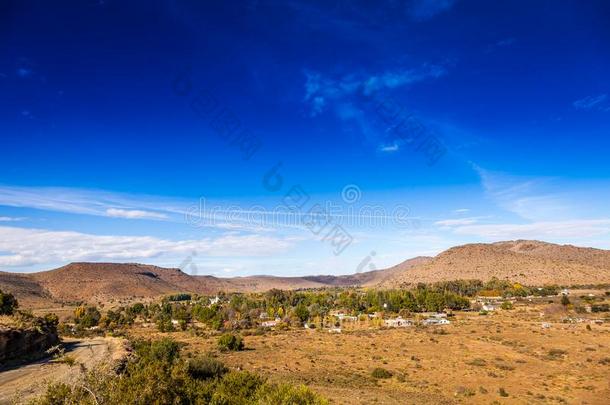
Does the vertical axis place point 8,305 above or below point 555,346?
above

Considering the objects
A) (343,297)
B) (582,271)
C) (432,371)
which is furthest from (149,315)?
(582,271)

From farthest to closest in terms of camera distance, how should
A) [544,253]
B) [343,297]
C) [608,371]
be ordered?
[544,253] → [343,297] → [608,371]

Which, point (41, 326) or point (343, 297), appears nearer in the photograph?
point (41, 326)

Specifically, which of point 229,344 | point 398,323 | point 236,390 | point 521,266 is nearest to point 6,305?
point 229,344

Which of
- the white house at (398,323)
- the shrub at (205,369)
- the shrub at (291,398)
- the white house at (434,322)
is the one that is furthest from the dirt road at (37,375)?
the white house at (434,322)

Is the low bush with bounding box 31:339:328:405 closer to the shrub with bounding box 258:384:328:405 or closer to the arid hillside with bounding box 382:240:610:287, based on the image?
the shrub with bounding box 258:384:328:405

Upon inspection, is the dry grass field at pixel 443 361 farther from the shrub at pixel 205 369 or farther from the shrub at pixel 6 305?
the shrub at pixel 6 305

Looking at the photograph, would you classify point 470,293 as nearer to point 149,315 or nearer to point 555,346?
point 555,346

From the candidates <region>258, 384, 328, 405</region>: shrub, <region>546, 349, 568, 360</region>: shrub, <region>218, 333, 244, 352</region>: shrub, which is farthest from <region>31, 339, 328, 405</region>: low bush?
<region>546, 349, 568, 360</region>: shrub
